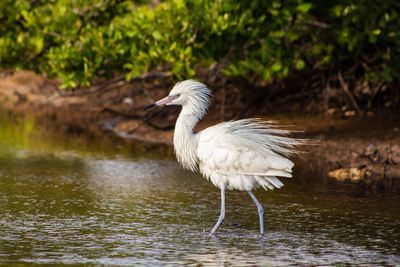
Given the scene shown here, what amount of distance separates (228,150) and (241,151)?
133mm

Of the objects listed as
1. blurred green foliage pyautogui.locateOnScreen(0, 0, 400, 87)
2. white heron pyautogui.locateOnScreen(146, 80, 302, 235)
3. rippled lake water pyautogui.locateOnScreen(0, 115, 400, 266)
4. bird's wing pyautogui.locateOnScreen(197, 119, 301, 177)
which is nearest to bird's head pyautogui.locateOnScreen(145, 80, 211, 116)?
white heron pyautogui.locateOnScreen(146, 80, 302, 235)

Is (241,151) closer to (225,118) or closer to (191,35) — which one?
(191,35)

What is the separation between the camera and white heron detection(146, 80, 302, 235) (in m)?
9.97

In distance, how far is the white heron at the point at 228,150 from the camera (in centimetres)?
997

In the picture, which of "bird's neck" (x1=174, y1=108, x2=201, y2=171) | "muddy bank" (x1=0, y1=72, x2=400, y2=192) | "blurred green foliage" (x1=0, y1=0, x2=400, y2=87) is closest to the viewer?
"bird's neck" (x1=174, y1=108, x2=201, y2=171)

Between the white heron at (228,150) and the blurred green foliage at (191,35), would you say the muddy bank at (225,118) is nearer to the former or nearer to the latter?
the blurred green foliage at (191,35)

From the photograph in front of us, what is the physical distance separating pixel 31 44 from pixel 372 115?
604cm

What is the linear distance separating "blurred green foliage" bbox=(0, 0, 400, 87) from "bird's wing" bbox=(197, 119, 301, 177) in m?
4.52

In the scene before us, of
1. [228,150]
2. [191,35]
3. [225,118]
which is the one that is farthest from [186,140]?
[225,118]

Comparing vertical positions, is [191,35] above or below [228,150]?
above

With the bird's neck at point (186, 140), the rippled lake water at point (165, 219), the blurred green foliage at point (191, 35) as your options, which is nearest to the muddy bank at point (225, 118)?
the blurred green foliage at point (191, 35)

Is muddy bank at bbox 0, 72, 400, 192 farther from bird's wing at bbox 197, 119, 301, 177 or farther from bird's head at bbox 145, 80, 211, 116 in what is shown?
bird's head at bbox 145, 80, 211, 116

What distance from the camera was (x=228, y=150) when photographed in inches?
394

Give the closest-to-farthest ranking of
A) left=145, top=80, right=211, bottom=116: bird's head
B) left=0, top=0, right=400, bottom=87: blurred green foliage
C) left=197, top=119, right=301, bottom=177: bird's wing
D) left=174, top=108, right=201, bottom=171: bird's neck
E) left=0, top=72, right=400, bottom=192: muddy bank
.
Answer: left=197, top=119, right=301, bottom=177: bird's wing < left=174, top=108, right=201, bottom=171: bird's neck < left=145, top=80, right=211, bottom=116: bird's head < left=0, top=72, right=400, bottom=192: muddy bank < left=0, top=0, right=400, bottom=87: blurred green foliage
